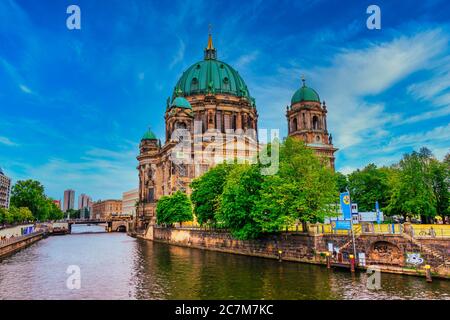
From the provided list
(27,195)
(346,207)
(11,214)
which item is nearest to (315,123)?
(346,207)

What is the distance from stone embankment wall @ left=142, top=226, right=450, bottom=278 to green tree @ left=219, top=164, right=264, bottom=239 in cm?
252

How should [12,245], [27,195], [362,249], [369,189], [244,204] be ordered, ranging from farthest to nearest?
[27,195]
[369,189]
[12,245]
[244,204]
[362,249]

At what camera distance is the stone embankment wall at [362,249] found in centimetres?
2855

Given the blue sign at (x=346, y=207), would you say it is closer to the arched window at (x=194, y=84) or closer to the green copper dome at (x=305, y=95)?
the green copper dome at (x=305, y=95)

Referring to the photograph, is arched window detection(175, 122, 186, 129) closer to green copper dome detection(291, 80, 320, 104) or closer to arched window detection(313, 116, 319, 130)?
green copper dome detection(291, 80, 320, 104)

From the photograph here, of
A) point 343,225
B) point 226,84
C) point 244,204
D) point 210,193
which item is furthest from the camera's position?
point 226,84

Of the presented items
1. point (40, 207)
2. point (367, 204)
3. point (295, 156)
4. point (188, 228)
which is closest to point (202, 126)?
point (188, 228)

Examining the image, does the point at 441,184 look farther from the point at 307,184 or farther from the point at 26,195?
the point at 26,195

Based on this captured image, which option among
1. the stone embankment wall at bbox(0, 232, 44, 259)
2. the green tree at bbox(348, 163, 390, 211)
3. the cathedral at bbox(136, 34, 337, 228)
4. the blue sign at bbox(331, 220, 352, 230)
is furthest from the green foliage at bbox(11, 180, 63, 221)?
the blue sign at bbox(331, 220, 352, 230)

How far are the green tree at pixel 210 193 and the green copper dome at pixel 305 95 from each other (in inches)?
1613

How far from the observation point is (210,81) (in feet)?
350

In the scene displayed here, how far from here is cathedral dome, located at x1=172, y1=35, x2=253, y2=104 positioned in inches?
4208

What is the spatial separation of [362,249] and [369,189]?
35.9m

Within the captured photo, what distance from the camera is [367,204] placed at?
216 feet
